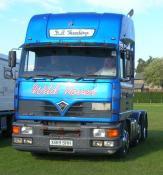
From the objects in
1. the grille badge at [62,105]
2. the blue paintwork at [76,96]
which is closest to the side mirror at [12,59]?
the blue paintwork at [76,96]

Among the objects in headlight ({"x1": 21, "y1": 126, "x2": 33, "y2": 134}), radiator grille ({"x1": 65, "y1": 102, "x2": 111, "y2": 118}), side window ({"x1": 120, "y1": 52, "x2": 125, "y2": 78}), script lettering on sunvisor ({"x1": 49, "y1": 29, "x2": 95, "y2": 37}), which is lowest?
headlight ({"x1": 21, "y1": 126, "x2": 33, "y2": 134})

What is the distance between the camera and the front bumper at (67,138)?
12.5 m

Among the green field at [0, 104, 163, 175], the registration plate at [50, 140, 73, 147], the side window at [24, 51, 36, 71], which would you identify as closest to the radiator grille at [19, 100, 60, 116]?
the registration plate at [50, 140, 73, 147]

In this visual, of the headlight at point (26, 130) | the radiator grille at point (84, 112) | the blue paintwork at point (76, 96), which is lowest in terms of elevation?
the headlight at point (26, 130)

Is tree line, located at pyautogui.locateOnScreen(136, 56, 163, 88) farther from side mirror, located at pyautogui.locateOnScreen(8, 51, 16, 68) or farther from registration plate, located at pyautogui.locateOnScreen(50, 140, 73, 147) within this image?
registration plate, located at pyautogui.locateOnScreen(50, 140, 73, 147)

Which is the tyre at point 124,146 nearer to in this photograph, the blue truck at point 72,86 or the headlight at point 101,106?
the blue truck at point 72,86

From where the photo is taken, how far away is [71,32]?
42.9ft

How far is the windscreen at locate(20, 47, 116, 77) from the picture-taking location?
12641 millimetres

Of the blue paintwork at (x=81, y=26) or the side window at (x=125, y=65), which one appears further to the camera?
the side window at (x=125, y=65)

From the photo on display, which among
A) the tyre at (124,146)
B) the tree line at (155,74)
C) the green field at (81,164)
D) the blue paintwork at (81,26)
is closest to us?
the green field at (81,164)

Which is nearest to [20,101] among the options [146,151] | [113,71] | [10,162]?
[10,162]

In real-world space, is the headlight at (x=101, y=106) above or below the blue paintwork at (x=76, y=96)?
below

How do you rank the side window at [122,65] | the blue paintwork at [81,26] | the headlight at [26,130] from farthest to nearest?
the side window at [122,65], the blue paintwork at [81,26], the headlight at [26,130]

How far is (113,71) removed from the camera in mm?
12664
